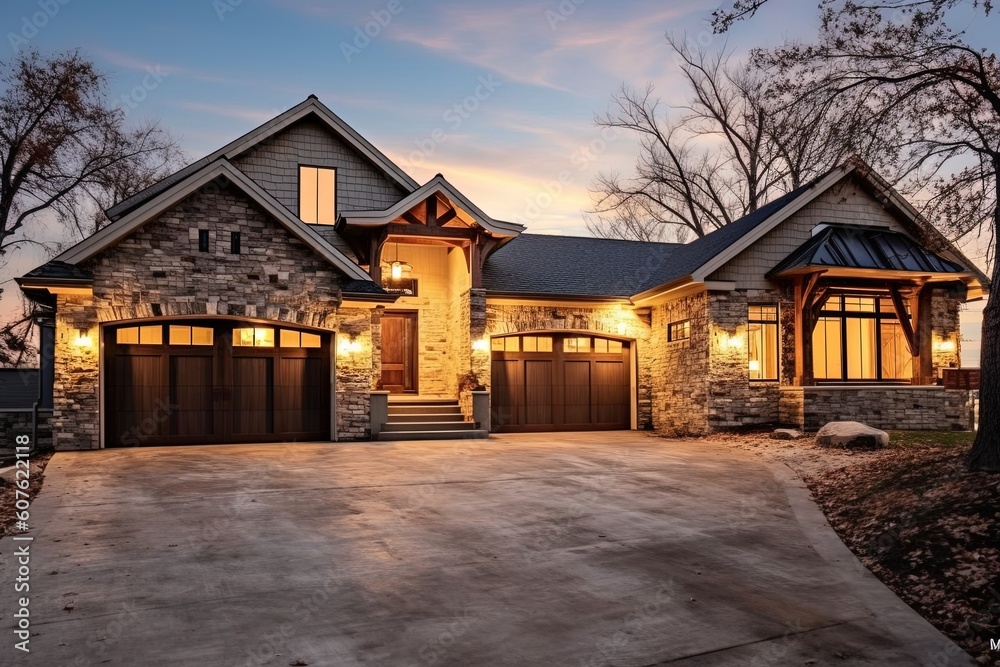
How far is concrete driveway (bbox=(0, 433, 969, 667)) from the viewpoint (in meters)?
4.51

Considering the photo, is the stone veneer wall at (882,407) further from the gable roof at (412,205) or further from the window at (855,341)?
the gable roof at (412,205)

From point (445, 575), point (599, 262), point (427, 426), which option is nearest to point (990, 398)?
point (445, 575)

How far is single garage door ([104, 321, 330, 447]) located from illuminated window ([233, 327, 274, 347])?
20 millimetres

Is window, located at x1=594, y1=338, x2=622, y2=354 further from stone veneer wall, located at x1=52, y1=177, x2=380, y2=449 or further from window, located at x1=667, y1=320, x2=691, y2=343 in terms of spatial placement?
stone veneer wall, located at x1=52, y1=177, x2=380, y2=449

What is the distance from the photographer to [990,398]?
7852 millimetres

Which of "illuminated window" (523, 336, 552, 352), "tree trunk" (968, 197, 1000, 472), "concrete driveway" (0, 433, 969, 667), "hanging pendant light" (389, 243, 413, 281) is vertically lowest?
"concrete driveway" (0, 433, 969, 667)

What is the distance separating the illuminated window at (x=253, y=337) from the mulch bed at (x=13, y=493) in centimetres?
400

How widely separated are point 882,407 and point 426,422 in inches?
403

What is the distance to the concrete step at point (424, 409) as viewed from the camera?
56.2 ft

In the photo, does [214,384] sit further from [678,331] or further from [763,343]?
[763,343]

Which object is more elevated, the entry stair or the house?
the house

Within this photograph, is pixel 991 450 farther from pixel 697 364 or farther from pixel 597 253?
pixel 597 253

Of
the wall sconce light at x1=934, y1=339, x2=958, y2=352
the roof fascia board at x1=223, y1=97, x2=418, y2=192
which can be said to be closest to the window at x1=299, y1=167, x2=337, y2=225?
the roof fascia board at x1=223, y1=97, x2=418, y2=192

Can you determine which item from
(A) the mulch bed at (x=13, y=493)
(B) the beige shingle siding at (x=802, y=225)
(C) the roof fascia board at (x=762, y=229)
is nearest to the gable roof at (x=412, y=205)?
(C) the roof fascia board at (x=762, y=229)
